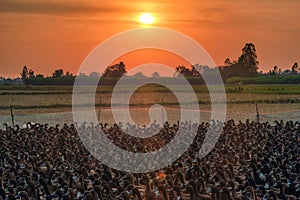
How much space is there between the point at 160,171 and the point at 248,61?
110 m

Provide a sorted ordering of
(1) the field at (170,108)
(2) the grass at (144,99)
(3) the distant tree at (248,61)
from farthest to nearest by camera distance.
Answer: (3) the distant tree at (248,61) → (2) the grass at (144,99) → (1) the field at (170,108)

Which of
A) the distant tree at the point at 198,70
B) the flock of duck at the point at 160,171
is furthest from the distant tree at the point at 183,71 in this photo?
the flock of duck at the point at 160,171

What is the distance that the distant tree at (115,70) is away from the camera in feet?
443

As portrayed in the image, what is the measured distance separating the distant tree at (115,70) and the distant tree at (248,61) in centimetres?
2526

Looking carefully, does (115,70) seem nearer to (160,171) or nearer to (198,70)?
(198,70)

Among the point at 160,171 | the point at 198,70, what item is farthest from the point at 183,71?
the point at 160,171

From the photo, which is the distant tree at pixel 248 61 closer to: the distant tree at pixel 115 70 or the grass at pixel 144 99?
the distant tree at pixel 115 70

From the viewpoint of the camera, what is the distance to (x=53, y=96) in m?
80.4

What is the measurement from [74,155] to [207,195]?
30.4ft

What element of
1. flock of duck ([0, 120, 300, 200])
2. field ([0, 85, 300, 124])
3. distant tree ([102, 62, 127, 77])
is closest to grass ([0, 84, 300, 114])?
field ([0, 85, 300, 124])

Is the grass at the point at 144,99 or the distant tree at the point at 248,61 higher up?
the distant tree at the point at 248,61

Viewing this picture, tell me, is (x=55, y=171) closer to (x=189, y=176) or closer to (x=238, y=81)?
(x=189, y=176)

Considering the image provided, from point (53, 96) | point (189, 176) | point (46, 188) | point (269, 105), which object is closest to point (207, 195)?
point (189, 176)

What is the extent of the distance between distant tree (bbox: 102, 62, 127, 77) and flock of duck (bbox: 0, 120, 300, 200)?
101399 millimetres
